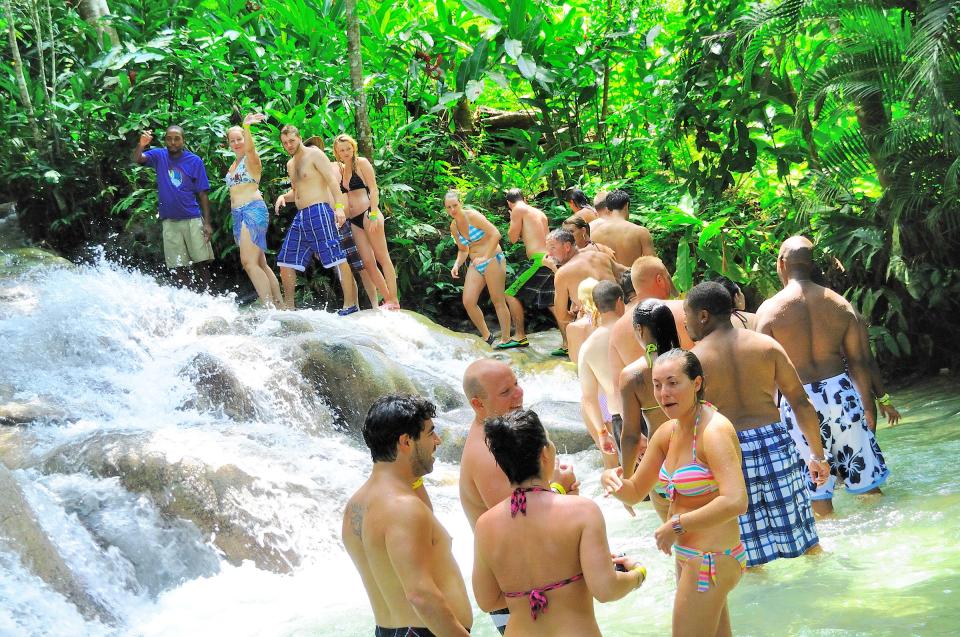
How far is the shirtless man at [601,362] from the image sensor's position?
20.8 ft

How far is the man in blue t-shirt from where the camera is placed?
481 inches

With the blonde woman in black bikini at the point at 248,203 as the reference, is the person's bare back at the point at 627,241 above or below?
below

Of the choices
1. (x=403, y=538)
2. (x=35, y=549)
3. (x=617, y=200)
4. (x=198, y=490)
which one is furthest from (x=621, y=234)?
(x=403, y=538)

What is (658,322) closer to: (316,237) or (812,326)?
(812,326)

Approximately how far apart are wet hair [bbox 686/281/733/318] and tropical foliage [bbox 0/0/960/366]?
555cm

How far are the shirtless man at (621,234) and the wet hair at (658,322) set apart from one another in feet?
15.6

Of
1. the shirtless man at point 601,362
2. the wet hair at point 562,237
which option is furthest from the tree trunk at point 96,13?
the shirtless man at point 601,362

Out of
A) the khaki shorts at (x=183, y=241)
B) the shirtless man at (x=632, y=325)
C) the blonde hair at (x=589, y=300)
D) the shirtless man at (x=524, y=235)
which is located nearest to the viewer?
the shirtless man at (x=632, y=325)

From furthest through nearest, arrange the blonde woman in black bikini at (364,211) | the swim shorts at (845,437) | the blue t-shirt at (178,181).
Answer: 1. the blue t-shirt at (178,181)
2. the blonde woman in black bikini at (364,211)
3. the swim shorts at (845,437)

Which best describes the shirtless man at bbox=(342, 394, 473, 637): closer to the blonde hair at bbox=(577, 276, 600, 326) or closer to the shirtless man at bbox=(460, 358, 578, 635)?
the shirtless man at bbox=(460, 358, 578, 635)

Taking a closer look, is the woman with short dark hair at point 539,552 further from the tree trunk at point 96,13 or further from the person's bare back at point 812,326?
the tree trunk at point 96,13

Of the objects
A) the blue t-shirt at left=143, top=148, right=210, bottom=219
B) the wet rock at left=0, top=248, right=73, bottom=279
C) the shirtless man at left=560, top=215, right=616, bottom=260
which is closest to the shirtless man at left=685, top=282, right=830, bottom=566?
the shirtless man at left=560, top=215, right=616, bottom=260

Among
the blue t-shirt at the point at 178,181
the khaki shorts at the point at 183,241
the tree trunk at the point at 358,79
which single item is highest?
the tree trunk at the point at 358,79

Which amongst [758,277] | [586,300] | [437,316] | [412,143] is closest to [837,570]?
[586,300]
